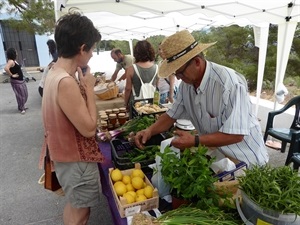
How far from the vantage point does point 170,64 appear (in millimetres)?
1276

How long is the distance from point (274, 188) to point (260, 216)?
0.11 m

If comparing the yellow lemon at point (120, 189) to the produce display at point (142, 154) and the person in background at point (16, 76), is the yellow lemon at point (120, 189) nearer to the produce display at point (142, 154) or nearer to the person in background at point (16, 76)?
the produce display at point (142, 154)

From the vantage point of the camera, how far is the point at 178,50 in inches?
49.1

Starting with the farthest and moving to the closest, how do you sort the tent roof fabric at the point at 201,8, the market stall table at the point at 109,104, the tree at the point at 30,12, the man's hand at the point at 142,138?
the tree at the point at 30,12
the market stall table at the point at 109,104
the tent roof fabric at the point at 201,8
the man's hand at the point at 142,138

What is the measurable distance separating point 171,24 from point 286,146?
391 cm

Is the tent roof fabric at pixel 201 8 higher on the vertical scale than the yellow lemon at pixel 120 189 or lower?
higher

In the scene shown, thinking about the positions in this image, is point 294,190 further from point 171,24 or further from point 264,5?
point 171,24

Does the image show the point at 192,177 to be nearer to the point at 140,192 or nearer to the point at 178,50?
the point at 140,192

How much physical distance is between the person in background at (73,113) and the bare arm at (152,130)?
35cm

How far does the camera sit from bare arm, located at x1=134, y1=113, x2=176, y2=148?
5.46 feet

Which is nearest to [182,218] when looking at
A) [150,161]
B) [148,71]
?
[150,161]

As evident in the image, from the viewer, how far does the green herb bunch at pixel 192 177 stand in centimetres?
97

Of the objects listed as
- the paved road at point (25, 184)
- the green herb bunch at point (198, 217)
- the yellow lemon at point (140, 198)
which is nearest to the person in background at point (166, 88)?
the paved road at point (25, 184)

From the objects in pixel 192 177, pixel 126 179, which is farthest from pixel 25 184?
pixel 192 177
